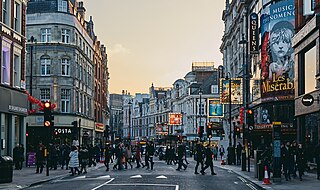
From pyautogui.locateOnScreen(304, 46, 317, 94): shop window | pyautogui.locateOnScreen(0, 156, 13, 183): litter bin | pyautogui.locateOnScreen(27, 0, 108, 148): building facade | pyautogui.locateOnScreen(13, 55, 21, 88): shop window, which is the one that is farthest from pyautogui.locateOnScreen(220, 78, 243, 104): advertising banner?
pyautogui.locateOnScreen(0, 156, 13, 183): litter bin

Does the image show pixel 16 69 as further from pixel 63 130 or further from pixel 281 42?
pixel 281 42

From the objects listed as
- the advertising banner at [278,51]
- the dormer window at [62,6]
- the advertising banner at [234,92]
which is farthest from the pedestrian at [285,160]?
the dormer window at [62,6]

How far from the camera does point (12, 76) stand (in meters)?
39.9

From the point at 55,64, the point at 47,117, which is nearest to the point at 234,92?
the point at 47,117

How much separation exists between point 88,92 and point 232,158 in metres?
30.3

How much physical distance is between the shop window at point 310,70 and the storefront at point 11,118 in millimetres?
19533

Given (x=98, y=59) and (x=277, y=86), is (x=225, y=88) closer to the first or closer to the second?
(x=277, y=86)

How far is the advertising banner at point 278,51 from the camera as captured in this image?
50.3 meters

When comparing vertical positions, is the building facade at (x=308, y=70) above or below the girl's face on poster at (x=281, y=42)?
below

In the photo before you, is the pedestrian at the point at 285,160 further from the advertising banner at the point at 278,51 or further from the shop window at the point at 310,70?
the advertising banner at the point at 278,51

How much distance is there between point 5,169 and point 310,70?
1989cm

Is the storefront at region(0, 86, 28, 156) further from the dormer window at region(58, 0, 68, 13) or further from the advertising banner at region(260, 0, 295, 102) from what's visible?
the advertising banner at region(260, 0, 295, 102)

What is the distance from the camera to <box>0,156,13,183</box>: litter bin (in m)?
25.0

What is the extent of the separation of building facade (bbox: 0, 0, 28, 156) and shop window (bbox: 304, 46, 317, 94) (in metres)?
19.5
